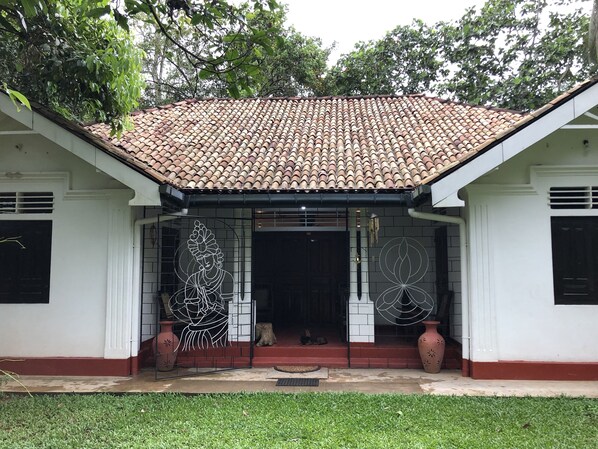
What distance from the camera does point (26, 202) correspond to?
7.45m

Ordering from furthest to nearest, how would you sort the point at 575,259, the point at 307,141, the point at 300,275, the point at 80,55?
the point at 300,275
the point at 307,141
the point at 575,259
the point at 80,55

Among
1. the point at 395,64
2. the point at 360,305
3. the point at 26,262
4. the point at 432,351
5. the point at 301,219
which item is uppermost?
the point at 395,64

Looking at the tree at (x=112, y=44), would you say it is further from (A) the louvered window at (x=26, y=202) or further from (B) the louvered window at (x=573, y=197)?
(B) the louvered window at (x=573, y=197)

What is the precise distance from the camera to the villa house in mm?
6746

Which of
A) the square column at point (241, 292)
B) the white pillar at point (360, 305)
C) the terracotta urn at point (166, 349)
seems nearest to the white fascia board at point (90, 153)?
the square column at point (241, 292)

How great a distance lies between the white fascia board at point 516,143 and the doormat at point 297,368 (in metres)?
3.44

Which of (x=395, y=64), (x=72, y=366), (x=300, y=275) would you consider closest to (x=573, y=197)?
(x=300, y=275)

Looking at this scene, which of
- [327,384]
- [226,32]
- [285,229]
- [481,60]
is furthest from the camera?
[481,60]

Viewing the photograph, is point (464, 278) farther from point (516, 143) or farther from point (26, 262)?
point (26, 262)

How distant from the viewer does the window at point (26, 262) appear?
731 cm

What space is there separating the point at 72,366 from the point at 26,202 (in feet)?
9.52

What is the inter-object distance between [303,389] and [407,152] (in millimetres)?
4743

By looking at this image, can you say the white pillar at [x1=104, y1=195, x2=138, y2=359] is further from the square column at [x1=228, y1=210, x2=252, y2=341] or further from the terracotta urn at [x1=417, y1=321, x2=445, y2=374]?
the terracotta urn at [x1=417, y1=321, x2=445, y2=374]

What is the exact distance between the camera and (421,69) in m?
16.7
